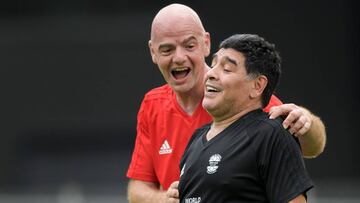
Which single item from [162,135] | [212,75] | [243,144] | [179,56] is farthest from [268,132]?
[162,135]

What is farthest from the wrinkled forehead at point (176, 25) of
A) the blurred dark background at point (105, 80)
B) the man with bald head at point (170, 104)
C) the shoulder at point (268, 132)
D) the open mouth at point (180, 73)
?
the blurred dark background at point (105, 80)

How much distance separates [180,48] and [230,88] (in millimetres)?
911

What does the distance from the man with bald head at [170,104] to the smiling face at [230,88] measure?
58cm

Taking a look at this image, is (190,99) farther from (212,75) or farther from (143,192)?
(212,75)

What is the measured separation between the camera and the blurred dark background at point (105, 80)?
10055 millimetres

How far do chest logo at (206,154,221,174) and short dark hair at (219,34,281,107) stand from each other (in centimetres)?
33

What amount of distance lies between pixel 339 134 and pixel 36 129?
3.55 m

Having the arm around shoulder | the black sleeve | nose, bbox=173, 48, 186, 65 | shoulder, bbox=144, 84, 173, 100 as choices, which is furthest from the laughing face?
shoulder, bbox=144, 84, 173, 100

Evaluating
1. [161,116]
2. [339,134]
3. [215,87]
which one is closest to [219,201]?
[215,87]

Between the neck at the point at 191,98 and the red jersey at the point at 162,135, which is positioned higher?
the neck at the point at 191,98

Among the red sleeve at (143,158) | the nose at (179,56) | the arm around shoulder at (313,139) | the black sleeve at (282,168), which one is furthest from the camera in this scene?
the red sleeve at (143,158)

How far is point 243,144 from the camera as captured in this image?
3582mm

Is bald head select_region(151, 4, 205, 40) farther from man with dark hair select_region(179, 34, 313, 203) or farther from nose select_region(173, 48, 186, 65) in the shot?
man with dark hair select_region(179, 34, 313, 203)

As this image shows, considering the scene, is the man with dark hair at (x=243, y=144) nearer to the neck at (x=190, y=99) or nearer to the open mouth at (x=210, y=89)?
the open mouth at (x=210, y=89)
